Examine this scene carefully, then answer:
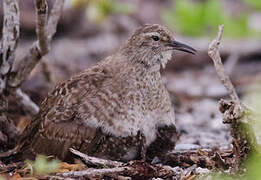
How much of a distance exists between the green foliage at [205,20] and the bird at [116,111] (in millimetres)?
4162

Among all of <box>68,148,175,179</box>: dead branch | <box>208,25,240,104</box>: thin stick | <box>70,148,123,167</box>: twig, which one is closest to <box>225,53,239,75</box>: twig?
<box>68,148,175,179</box>: dead branch

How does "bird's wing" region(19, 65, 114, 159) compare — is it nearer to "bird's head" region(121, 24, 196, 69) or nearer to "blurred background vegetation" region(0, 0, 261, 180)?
"bird's head" region(121, 24, 196, 69)

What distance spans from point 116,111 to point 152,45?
0.85 metres

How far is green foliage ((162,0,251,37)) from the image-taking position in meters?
9.48

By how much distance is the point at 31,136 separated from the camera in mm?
5410

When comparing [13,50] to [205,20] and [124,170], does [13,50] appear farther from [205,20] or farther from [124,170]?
[205,20]

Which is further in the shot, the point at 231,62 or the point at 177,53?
the point at 177,53

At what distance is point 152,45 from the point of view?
17.8 ft

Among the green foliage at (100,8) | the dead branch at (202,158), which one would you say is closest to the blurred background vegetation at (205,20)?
the green foliage at (100,8)

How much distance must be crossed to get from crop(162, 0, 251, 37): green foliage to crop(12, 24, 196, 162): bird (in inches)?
164

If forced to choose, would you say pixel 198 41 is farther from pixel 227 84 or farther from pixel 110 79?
pixel 227 84

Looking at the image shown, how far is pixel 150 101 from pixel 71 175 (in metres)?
1.17

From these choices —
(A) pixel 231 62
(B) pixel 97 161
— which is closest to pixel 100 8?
(A) pixel 231 62

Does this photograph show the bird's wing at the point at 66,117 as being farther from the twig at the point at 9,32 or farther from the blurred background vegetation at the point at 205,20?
the blurred background vegetation at the point at 205,20
